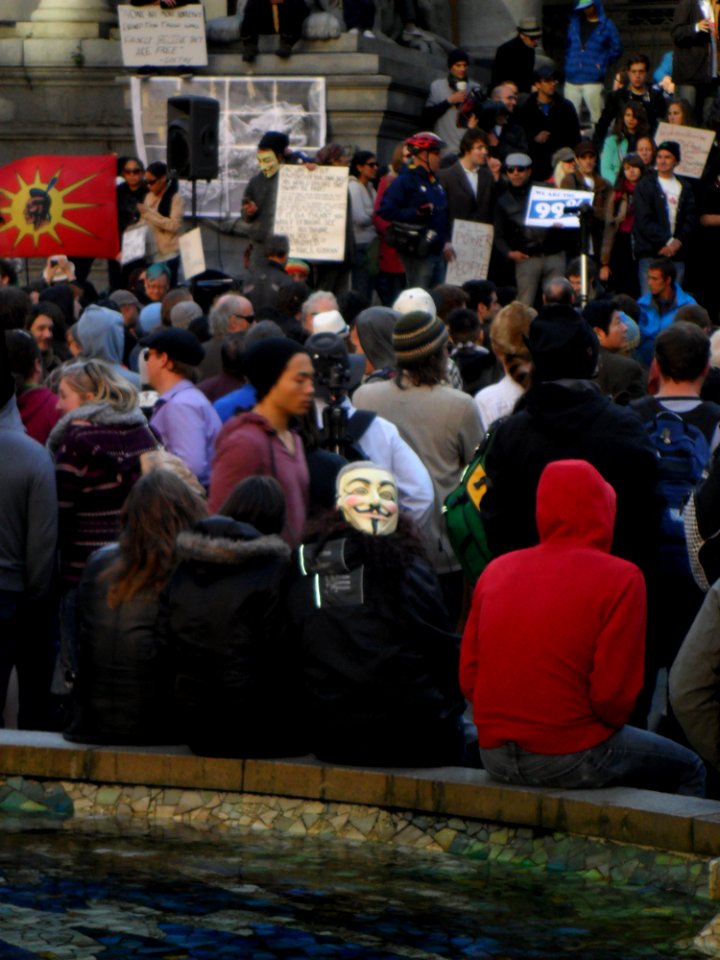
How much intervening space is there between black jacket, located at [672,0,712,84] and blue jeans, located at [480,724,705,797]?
16769mm

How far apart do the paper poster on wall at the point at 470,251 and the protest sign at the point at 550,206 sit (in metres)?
0.68

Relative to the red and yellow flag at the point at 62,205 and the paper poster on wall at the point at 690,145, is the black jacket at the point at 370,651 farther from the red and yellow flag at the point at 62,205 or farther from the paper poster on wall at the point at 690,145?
the paper poster on wall at the point at 690,145

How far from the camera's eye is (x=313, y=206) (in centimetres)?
1789

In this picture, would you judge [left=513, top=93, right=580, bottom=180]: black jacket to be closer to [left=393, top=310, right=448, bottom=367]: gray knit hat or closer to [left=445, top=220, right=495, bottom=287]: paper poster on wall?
[left=445, top=220, right=495, bottom=287]: paper poster on wall

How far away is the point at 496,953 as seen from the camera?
6012 mm

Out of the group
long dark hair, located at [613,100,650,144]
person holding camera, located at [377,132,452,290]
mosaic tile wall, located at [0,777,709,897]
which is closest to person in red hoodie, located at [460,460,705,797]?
mosaic tile wall, located at [0,777,709,897]

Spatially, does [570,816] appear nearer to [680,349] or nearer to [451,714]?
[451,714]

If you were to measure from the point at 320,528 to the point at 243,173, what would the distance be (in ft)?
49.2

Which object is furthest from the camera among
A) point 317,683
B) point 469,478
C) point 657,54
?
point 657,54

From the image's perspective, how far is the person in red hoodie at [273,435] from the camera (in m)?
8.34

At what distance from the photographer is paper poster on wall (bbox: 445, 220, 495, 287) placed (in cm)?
1834

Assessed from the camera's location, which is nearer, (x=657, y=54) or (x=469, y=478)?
(x=469, y=478)

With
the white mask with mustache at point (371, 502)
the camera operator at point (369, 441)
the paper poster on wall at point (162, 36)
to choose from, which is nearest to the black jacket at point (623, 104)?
the paper poster on wall at point (162, 36)

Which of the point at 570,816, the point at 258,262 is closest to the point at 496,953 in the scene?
the point at 570,816
